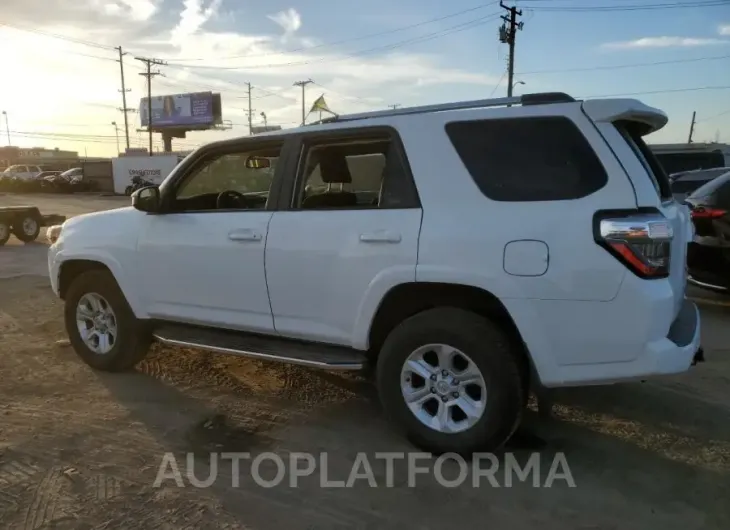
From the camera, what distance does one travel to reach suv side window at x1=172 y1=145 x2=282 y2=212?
14.6 ft

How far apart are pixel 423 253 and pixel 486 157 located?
633 mm

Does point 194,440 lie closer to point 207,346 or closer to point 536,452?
point 207,346

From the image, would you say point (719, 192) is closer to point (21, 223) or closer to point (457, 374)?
point (457, 374)

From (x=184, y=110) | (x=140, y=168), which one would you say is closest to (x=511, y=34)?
(x=140, y=168)

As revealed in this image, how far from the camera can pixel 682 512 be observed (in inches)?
115

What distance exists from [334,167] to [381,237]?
959mm

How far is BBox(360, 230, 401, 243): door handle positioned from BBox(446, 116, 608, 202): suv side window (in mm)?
547

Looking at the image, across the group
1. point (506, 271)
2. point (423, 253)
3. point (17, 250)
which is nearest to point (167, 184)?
point (423, 253)

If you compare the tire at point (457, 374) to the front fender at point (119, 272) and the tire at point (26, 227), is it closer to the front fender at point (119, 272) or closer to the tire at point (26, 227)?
the front fender at point (119, 272)

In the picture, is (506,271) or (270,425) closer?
(506,271)

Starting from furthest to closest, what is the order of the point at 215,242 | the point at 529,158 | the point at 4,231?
the point at 4,231
the point at 215,242
the point at 529,158

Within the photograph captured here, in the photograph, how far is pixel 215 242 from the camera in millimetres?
4164

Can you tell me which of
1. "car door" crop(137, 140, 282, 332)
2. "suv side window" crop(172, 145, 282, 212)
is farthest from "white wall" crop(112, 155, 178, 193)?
"car door" crop(137, 140, 282, 332)

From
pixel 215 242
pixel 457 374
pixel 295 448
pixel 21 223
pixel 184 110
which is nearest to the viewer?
pixel 457 374
